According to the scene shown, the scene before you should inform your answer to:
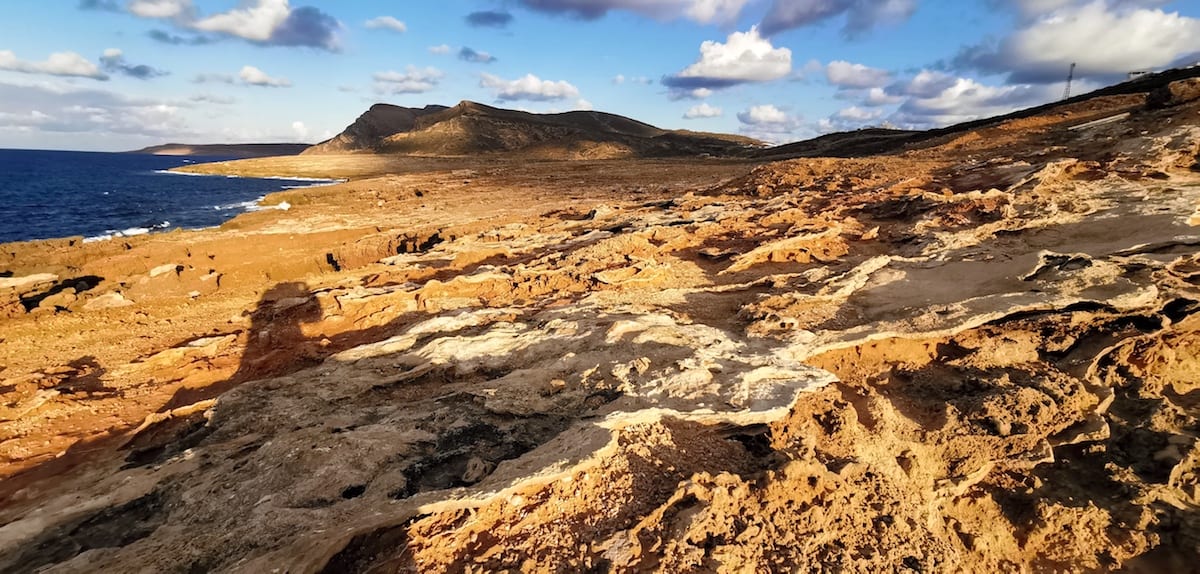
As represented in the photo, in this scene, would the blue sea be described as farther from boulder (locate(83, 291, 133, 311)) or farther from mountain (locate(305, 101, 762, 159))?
mountain (locate(305, 101, 762, 159))

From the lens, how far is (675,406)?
16.4 feet

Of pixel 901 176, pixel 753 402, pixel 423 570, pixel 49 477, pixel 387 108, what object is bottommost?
pixel 49 477

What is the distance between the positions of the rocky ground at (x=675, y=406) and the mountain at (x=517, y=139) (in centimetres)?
6170

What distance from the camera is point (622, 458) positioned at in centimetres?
425

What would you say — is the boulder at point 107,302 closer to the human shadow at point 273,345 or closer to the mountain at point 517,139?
the human shadow at point 273,345

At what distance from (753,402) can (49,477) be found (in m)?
7.69

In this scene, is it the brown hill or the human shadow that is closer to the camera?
the human shadow

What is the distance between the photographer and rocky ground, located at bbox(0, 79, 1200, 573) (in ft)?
12.2

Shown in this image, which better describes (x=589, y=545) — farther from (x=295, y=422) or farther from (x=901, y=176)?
(x=901, y=176)

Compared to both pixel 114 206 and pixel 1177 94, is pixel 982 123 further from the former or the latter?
pixel 114 206

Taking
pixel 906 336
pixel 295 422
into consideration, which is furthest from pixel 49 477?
pixel 906 336

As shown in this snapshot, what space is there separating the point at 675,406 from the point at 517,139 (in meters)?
91.4

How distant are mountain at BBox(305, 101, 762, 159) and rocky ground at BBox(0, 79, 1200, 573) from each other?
202 ft

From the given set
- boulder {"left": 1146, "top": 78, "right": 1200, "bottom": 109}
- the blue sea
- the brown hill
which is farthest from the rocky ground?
the blue sea
